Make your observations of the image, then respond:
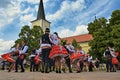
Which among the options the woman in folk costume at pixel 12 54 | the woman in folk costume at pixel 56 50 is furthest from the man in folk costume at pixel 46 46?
the woman in folk costume at pixel 12 54

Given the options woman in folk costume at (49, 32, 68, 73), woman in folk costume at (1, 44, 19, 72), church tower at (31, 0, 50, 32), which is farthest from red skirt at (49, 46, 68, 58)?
church tower at (31, 0, 50, 32)

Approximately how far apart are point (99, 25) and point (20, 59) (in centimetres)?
2839

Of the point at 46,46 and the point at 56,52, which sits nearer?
the point at 56,52

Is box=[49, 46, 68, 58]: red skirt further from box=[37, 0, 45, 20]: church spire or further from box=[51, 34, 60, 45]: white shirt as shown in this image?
box=[37, 0, 45, 20]: church spire

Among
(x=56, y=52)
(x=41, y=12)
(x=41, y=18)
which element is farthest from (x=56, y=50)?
(x=41, y=18)

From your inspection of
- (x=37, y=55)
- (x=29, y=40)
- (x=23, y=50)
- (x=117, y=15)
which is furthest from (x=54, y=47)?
(x=29, y=40)

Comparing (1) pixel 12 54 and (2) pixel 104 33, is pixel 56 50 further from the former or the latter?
(2) pixel 104 33

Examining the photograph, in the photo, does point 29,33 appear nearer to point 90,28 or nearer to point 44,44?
point 90,28

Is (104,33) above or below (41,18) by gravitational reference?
below

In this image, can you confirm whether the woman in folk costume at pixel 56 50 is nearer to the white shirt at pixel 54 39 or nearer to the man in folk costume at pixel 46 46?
the white shirt at pixel 54 39

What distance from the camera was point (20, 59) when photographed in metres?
14.2

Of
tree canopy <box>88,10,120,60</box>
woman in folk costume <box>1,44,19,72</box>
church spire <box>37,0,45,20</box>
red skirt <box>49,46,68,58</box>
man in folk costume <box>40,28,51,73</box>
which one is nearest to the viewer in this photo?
red skirt <box>49,46,68,58</box>

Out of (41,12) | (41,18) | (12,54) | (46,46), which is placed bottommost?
(46,46)

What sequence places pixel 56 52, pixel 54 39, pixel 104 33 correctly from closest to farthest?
pixel 56 52 → pixel 54 39 → pixel 104 33
